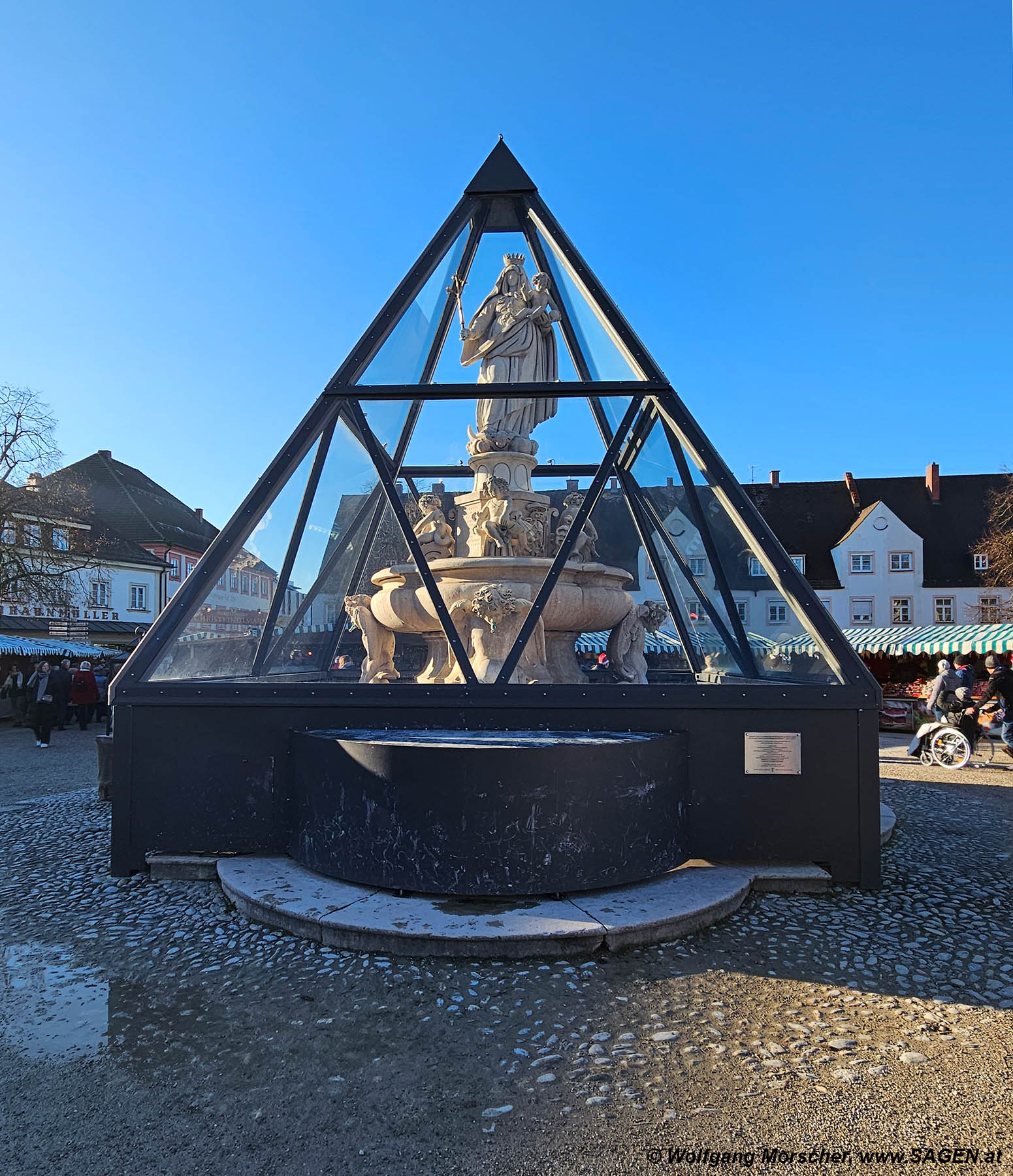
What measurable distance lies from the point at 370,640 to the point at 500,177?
484 centimetres

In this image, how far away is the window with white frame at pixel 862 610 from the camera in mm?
40719

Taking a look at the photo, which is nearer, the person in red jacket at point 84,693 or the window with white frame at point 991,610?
the person in red jacket at point 84,693

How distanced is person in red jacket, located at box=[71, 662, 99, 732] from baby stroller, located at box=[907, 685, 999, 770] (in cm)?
1920

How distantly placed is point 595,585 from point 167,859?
4.59 metres

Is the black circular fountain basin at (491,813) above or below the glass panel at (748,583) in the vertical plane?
below

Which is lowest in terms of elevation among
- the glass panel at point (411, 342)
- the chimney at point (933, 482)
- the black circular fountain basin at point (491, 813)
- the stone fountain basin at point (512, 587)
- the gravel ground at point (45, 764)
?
the gravel ground at point (45, 764)

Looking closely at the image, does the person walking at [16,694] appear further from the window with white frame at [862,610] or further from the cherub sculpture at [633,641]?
the window with white frame at [862,610]

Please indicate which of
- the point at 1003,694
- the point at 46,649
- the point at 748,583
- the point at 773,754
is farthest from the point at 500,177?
the point at 46,649

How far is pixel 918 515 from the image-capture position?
44062 mm

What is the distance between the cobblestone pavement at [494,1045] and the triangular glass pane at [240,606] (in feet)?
5.80

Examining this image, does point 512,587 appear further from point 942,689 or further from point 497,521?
point 942,689

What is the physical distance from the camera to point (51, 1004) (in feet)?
12.8

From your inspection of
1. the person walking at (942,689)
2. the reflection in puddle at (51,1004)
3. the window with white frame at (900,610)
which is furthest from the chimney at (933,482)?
the reflection in puddle at (51,1004)

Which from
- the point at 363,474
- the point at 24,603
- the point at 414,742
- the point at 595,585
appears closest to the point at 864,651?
the point at 595,585
